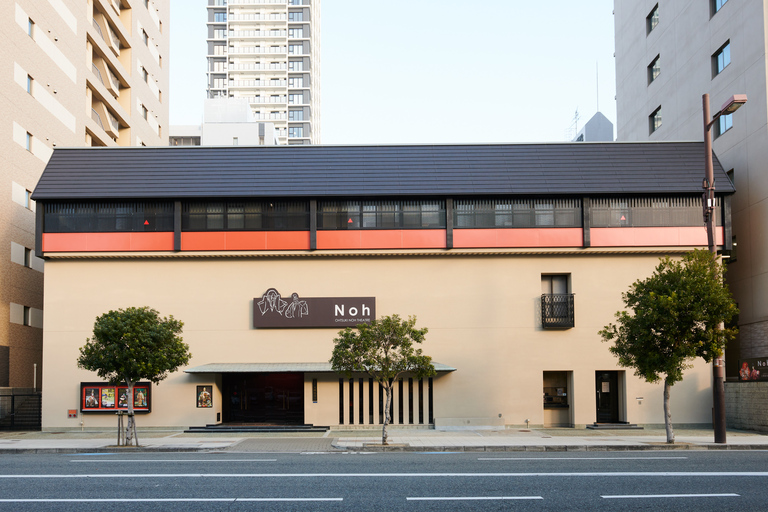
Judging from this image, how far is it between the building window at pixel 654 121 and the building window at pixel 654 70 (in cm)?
190

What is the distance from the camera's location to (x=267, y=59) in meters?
111

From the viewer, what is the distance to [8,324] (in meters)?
31.3

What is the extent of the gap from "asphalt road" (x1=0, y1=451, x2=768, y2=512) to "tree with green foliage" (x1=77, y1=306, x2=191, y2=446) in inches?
147

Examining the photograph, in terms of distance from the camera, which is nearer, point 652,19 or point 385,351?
point 385,351

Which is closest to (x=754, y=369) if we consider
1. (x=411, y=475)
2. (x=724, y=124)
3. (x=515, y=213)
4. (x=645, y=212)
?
(x=645, y=212)

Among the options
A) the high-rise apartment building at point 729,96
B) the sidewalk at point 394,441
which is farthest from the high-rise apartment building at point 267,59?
the sidewalk at point 394,441

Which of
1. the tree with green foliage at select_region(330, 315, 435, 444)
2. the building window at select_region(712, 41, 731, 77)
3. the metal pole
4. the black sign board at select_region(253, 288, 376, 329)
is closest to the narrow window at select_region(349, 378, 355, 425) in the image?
the black sign board at select_region(253, 288, 376, 329)

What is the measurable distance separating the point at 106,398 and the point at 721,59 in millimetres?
30208

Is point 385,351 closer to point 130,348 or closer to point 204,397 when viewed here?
point 130,348

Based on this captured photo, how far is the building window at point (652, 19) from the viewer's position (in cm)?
3819

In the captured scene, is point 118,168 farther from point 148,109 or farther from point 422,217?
point 148,109

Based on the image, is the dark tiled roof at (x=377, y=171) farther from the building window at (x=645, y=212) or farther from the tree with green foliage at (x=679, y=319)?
the tree with green foliage at (x=679, y=319)

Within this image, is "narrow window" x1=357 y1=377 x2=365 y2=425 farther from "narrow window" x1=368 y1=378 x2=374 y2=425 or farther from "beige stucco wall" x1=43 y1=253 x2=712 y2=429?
"beige stucco wall" x1=43 y1=253 x2=712 y2=429

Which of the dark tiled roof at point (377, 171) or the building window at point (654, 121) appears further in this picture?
the building window at point (654, 121)
